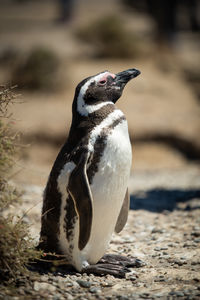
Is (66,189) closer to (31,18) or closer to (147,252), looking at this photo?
(147,252)

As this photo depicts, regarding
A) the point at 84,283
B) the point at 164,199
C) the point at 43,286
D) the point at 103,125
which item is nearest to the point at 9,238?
the point at 43,286

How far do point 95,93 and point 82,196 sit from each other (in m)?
0.92

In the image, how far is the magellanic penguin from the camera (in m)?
3.31

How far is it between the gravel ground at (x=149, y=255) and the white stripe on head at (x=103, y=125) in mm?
1009

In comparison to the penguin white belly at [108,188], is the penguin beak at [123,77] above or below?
above

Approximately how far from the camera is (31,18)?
106ft

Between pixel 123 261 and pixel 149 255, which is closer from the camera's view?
pixel 123 261

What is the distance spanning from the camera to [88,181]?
3.37 meters

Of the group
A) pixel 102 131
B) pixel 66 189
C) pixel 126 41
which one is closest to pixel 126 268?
pixel 66 189

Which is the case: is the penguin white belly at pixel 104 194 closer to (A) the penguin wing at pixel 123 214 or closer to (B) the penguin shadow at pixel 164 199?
(A) the penguin wing at pixel 123 214

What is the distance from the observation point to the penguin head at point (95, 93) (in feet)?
11.7

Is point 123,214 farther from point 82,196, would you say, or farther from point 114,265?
point 82,196

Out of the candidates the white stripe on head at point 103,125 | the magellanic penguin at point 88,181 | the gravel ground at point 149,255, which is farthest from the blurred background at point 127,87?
the gravel ground at point 149,255

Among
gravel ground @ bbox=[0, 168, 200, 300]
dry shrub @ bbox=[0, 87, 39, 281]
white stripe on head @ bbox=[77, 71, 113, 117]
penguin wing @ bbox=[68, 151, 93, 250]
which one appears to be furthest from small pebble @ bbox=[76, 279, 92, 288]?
white stripe on head @ bbox=[77, 71, 113, 117]
